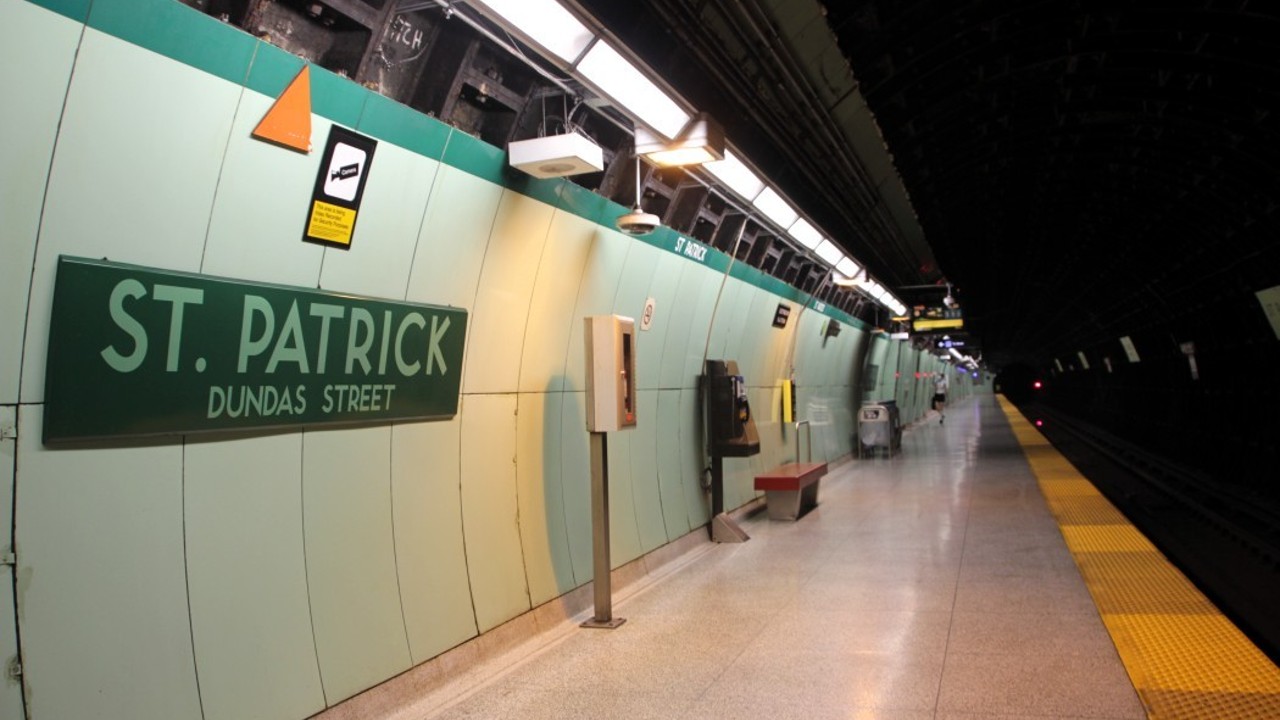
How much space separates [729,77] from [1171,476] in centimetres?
1609

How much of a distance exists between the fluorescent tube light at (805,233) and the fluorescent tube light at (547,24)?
438cm

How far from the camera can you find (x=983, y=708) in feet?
12.4

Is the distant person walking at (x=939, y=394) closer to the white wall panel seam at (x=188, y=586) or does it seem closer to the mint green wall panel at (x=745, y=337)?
the mint green wall panel at (x=745, y=337)

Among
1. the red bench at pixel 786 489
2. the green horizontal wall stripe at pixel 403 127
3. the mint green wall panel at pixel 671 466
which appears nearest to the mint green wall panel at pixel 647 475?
the mint green wall panel at pixel 671 466

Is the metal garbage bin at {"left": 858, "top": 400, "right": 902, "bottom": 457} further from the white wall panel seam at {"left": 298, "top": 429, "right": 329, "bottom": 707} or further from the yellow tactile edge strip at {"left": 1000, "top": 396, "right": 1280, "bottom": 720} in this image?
the white wall panel seam at {"left": 298, "top": 429, "right": 329, "bottom": 707}

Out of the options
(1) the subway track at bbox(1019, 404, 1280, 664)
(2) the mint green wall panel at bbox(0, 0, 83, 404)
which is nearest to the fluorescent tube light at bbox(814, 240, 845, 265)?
(1) the subway track at bbox(1019, 404, 1280, 664)

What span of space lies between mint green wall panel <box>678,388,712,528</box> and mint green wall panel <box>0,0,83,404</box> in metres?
5.94

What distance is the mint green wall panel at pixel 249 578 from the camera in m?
3.04

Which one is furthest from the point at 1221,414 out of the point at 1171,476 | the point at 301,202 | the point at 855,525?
the point at 301,202

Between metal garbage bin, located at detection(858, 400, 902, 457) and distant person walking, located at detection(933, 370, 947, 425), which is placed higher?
distant person walking, located at detection(933, 370, 947, 425)

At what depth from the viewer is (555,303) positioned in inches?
220

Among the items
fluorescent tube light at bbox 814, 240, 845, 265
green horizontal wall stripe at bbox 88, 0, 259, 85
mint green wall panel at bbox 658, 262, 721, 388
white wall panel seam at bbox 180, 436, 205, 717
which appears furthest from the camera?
fluorescent tube light at bbox 814, 240, 845, 265

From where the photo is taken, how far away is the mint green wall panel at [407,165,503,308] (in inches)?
166

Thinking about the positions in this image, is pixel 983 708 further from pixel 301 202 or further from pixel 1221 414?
pixel 1221 414
